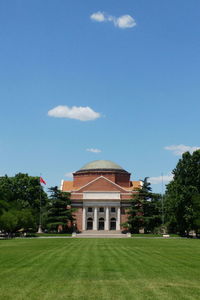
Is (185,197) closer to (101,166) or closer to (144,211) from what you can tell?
(144,211)

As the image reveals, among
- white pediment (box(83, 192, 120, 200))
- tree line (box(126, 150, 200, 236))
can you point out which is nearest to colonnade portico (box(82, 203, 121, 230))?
white pediment (box(83, 192, 120, 200))

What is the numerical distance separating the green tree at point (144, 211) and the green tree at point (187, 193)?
13.7 metres

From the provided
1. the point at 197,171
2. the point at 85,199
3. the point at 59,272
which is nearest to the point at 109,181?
the point at 85,199

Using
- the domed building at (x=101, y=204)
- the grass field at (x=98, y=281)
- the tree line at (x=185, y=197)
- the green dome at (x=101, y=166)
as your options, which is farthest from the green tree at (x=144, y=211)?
the grass field at (x=98, y=281)

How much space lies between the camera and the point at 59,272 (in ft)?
58.1

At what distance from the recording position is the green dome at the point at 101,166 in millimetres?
109312

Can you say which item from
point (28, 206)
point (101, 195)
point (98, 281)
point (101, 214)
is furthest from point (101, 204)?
point (98, 281)

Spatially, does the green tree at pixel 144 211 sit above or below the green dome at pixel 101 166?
below

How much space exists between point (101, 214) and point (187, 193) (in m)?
37.6

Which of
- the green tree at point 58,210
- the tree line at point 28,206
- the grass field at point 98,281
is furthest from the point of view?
the green tree at point 58,210

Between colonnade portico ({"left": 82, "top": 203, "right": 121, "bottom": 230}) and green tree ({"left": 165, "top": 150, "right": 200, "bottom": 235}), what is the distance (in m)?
28.2

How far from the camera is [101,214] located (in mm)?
100875

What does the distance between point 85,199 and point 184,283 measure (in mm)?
86230

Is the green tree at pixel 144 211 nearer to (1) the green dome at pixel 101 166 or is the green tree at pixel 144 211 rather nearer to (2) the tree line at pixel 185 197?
(2) the tree line at pixel 185 197
